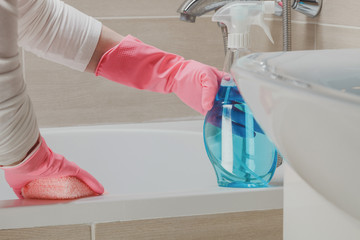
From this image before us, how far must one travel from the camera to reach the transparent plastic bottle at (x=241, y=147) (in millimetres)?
691

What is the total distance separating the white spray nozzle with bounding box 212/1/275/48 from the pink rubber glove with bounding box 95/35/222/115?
168 millimetres

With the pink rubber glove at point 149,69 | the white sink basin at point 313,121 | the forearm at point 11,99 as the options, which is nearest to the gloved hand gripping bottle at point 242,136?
the pink rubber glove at point 149,69

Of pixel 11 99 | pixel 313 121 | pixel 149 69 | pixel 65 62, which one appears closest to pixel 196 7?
pixel 149 69

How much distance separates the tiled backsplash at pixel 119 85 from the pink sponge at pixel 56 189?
747 mm

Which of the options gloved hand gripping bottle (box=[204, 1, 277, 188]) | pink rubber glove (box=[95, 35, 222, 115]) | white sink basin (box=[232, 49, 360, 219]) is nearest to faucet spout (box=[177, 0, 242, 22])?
pink rubber glove (box=[95, 35, 222, 115])

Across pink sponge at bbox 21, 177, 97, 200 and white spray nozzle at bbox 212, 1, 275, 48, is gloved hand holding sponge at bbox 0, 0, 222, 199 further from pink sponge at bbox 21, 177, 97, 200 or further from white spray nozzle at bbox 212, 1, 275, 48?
white spray nozzle at bbox 212, 1, 275, 48

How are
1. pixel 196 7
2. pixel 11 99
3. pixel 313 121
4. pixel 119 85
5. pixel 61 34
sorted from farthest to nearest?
pixel 119 85 < pixel 196 7 < pixel 61 34 < pixel 11 99 < pixel 313 121

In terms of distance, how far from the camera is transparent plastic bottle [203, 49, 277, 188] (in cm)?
69

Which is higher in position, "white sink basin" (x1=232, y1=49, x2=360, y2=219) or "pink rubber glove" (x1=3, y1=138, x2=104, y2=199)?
"white sink basin" (x1=232, y1=49, x2=360, y2=219)

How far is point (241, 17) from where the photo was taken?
26.7 inches

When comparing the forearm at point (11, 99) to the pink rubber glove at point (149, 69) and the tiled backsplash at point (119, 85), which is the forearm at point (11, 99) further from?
the tiled backsplash at point (119, 85)

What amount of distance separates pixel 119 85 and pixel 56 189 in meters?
0.81

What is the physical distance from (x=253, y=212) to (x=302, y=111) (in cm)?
43

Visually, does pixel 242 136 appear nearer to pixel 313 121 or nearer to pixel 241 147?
pixel 241 147
